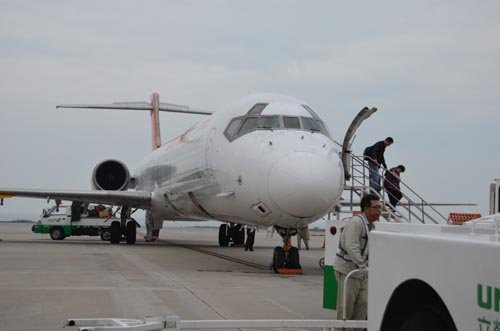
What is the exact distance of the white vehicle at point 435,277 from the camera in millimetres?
3328

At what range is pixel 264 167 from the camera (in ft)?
43.3

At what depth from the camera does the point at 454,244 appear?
3617 mm

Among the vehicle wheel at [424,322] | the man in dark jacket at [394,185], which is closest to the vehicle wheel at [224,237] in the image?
the man in dark jacket at [394,185]

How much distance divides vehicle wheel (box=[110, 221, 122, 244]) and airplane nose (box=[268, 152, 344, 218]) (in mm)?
15388

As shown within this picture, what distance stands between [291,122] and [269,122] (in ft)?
1.49

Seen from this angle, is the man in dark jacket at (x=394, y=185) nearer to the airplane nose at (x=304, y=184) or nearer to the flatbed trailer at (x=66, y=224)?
the airplane nose at (x=304, y=184)

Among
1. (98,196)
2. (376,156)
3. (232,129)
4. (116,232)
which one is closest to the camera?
(376,156)

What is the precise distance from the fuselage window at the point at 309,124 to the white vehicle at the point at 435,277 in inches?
383

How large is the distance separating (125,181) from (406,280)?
24.8 metres

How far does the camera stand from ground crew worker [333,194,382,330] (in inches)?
273

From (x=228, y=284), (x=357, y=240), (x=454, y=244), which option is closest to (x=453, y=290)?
(x=454, y=244)

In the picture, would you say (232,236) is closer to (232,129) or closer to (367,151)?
Result: (232,129)

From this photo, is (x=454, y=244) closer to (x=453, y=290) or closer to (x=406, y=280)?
(x=453, y=290)

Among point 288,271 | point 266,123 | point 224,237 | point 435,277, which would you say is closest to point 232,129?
point 266,123
